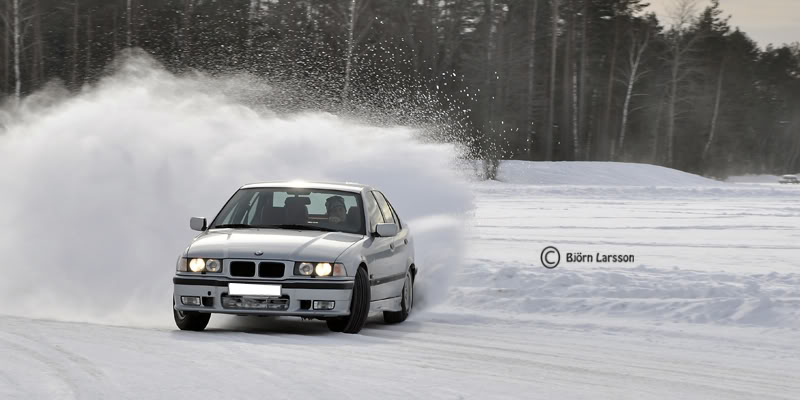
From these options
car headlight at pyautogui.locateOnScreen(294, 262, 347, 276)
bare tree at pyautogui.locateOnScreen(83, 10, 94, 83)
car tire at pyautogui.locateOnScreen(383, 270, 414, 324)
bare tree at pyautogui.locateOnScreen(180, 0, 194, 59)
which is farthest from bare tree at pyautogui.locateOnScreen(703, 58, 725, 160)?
car headlight at pyautogui.locateOnScreen(294, 262, 347, 276)

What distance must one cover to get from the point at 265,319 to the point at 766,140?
93857mm

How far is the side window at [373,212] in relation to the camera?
30.3 ft

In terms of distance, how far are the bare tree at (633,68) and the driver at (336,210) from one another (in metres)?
54.4

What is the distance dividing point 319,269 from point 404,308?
1.95m

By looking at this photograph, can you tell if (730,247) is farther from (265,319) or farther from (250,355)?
(250,355)

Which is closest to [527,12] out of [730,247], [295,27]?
[295,27]

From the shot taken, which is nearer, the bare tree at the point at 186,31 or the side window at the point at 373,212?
the side window at the point at 373,212

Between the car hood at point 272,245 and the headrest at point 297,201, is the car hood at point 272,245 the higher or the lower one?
the lower one

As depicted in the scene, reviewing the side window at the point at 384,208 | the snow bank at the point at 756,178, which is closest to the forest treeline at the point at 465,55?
the snow bank at the point at 756,178

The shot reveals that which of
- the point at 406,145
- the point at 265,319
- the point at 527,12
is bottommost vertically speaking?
the point at 265,319

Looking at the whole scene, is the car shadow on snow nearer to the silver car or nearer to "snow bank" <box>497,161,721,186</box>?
the silver car

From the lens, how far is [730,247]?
646 inches

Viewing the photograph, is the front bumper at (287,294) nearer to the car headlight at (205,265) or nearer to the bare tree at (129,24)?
the car headlight at (205,265)

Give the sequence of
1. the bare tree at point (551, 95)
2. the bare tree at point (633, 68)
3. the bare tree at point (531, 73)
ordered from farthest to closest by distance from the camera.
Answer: the bare tree at point (633, 68) → the bare tree at point (551, 95) → the bare tree at point (531, 73)
